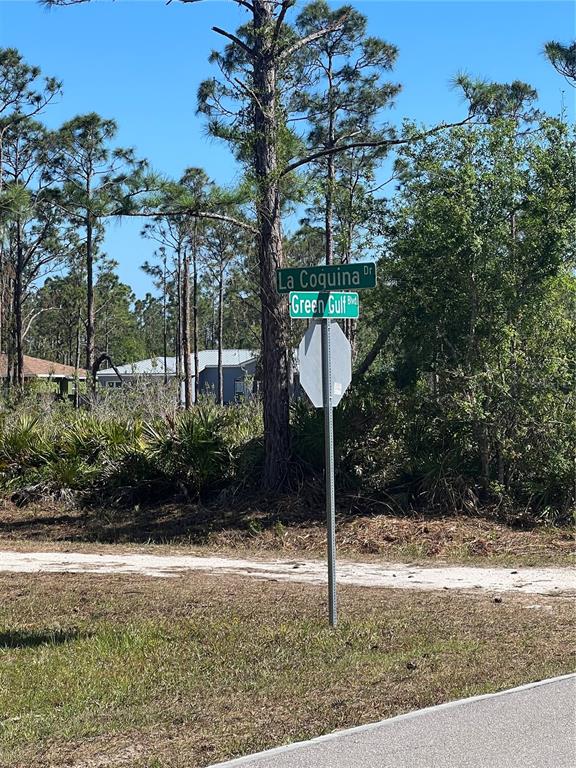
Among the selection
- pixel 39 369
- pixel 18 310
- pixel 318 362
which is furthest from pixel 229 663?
pixel 39 369

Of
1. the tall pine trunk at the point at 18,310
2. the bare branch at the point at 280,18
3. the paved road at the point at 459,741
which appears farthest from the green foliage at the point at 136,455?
the tall pine trunk at the point at 18,310

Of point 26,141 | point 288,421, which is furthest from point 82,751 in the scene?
point 26,141

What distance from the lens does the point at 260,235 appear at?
1638 cm

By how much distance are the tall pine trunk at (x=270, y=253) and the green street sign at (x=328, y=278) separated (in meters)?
7.58

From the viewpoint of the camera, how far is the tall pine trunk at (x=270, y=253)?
52.5 ft

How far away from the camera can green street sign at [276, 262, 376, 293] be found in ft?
27.1

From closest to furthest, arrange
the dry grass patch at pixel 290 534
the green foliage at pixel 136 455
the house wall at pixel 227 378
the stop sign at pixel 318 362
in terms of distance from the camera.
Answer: the stop sign at pixel 318 362 < the dry grass patch at pixel 290 534 < the green foliage at pixel 136 455 < the house wall at pixel 227 378

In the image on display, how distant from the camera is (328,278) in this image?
8352mm

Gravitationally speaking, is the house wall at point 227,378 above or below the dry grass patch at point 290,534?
above

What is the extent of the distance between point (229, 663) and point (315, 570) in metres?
5.07

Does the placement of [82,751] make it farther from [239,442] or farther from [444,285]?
[239,442]

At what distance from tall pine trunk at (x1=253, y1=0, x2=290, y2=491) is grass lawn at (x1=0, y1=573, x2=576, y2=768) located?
6.47m

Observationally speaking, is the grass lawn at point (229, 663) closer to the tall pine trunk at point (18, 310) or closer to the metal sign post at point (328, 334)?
the metal sign post at point (328, 334)

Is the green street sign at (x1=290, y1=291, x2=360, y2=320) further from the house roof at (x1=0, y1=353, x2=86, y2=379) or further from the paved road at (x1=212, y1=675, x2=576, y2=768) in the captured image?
the house roof at (x1=0, y1=353, x2=86, y2=379)
